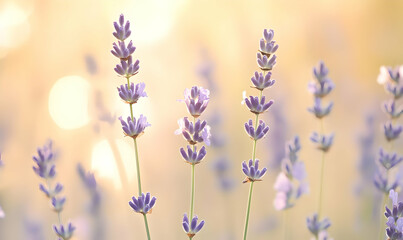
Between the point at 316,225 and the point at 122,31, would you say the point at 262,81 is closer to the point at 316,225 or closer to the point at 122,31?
the point at 122,31

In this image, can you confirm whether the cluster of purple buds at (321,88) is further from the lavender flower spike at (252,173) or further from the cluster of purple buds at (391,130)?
the lavender flower spike at (252,173)

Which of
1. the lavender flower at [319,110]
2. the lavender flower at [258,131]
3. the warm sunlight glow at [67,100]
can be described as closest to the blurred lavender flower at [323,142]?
the lavender flower at [319,110]

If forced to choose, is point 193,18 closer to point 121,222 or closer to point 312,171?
point 312,171

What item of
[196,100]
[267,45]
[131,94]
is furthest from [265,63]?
[131,94]

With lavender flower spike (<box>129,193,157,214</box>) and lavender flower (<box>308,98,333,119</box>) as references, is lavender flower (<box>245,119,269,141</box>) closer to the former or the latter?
lavender flower spike (<box>129,193,157,214</box>)

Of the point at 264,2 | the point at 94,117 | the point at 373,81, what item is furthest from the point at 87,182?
the point at 373,81
